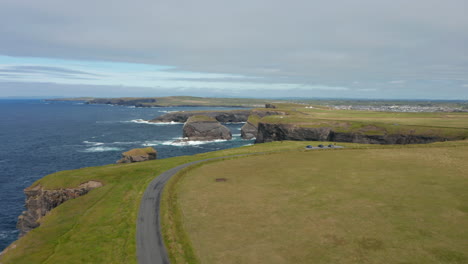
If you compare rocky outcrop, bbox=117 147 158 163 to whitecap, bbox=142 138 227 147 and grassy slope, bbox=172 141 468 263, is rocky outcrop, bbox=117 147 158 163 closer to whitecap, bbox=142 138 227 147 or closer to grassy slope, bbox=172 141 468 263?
grassy slope, bbox=172 141 468 263

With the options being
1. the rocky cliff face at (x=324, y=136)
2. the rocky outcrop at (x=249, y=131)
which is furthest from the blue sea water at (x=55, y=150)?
the rocky outcrop at (x=249, y=131)

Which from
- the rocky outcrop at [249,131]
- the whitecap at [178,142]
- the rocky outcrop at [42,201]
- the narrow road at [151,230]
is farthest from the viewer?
the rocky outcrop at [249,131]

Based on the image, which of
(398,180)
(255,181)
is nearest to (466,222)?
(398,180)

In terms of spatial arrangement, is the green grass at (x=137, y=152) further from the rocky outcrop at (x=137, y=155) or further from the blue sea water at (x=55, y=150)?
the blue sea water at (x=55, y=150)

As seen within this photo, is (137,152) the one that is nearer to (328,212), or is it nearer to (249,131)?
(328,212)

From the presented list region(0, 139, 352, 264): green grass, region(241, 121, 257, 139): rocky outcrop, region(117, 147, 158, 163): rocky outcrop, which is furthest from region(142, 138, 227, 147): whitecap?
region(0, 139, 352, 264): green grass

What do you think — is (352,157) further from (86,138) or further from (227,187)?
(86,138)

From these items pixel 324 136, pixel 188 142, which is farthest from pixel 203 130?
pixel 324 136
